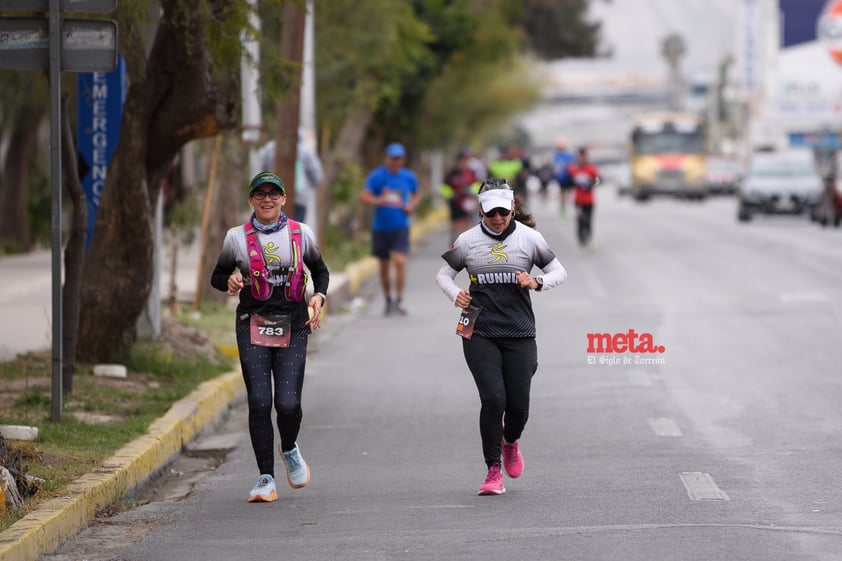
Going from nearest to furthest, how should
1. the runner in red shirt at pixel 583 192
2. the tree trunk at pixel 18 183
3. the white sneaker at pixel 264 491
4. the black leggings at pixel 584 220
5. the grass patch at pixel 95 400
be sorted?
the white sneaker at pixel 264 491, the grass patch at pixel 95 400, the runner in red shirt at pixel 583 192, the tree trunk at pixel 18 183, the black leggings at pixel 584 220

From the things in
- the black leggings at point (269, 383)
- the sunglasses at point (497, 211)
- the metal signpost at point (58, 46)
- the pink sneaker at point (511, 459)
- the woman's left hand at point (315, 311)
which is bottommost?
the pink sneaker at point (511, 459)

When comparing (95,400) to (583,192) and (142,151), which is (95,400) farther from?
(583,192)

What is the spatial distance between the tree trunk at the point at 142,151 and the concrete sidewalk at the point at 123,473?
102 centimetres

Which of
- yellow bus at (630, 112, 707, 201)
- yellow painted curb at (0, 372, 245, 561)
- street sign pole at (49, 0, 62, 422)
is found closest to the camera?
yellow painted curb at (0, 372, 245, 561)

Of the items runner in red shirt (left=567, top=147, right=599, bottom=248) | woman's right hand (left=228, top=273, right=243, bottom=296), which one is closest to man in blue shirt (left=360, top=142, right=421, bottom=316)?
runner in red shirt (left=567, top=147, right=599, bottom=248)

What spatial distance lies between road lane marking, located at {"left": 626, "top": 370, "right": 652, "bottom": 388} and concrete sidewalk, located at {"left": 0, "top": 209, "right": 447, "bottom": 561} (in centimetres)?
320

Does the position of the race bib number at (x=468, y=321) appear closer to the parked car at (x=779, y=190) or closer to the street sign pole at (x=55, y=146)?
the street sign pole at (x=55, y=146)

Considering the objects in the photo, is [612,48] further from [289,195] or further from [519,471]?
[519,471]

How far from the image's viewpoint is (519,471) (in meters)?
9.12

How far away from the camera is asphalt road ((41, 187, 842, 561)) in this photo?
7.65 m

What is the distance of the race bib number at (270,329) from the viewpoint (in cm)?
889

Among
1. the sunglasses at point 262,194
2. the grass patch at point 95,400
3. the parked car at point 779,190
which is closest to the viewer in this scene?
the sunglasses at point 262,194

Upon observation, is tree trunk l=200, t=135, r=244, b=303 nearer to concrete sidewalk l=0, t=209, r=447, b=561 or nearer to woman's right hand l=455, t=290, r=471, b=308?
concrete sidewalk l=0, t=209, r=447, b=561

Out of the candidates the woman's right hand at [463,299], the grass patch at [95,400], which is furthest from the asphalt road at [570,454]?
the woman's right hand at [463,299]
